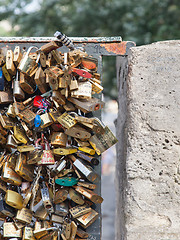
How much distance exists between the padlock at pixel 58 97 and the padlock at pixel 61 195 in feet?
1.48

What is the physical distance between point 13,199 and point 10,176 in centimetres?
12

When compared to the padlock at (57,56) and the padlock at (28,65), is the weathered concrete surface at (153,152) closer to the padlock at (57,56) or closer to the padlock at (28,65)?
the padlock at (57,56)

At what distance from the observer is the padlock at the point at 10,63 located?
59.2 inches

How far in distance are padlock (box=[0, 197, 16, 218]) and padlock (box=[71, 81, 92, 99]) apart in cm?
67

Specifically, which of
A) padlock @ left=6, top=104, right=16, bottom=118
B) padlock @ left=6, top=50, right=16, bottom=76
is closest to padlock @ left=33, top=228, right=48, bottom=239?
padlock @ left=6, top=104, right=16, bottom=118

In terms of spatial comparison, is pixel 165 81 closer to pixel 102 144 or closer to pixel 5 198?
pixel 102 144

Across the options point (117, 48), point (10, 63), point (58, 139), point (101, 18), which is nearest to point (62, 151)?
point (58, 139)

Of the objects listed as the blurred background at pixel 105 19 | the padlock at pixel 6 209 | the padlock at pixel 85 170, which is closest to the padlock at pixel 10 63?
the padlock at pixel 85 170

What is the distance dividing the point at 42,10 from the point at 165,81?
169 inches

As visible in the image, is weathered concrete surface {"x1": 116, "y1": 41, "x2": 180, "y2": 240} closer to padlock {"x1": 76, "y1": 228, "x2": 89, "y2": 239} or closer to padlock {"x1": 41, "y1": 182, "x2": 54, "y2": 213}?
padlock {"x1": 76, "y1": 228, "x2": 89, "y2": 239}

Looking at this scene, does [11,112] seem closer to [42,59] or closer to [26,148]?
[26,148]

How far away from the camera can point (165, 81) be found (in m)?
1.49

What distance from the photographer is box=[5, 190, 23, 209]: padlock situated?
1507 millimetres

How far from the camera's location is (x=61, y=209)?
1.56m
